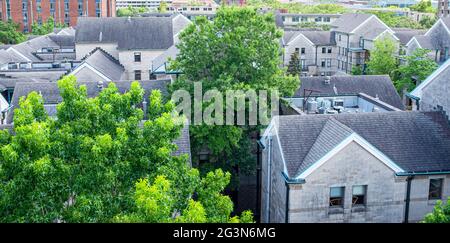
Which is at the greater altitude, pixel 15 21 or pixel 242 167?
pixel 15 21

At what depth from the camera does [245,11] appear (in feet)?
110

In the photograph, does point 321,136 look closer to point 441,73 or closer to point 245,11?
point 441,73

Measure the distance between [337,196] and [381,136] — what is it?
3.98 m

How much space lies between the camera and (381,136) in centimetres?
2514

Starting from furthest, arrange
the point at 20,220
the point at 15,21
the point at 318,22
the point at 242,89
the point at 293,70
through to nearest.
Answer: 1. the point at 318,22
2. the point at 15,21
3. the point at 293,70
4. the point at 242,89
5. the point at 20,220

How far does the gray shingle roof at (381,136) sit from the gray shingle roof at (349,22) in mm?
49137

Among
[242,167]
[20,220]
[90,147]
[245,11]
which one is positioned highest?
[245,11]

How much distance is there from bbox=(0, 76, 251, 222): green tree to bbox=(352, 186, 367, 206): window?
8259 mm

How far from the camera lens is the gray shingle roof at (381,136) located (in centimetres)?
2381

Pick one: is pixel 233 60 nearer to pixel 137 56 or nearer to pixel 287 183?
pixel 287 183

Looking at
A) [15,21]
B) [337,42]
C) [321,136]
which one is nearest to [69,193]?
[321,136]

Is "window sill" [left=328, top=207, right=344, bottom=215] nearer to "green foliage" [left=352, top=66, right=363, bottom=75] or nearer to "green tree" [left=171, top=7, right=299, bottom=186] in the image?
"green tree" [left=171, top=7, right=299, bottom=186]

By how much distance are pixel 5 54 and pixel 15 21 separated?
199 ft

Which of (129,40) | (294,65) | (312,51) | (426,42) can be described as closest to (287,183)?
(426,42)
